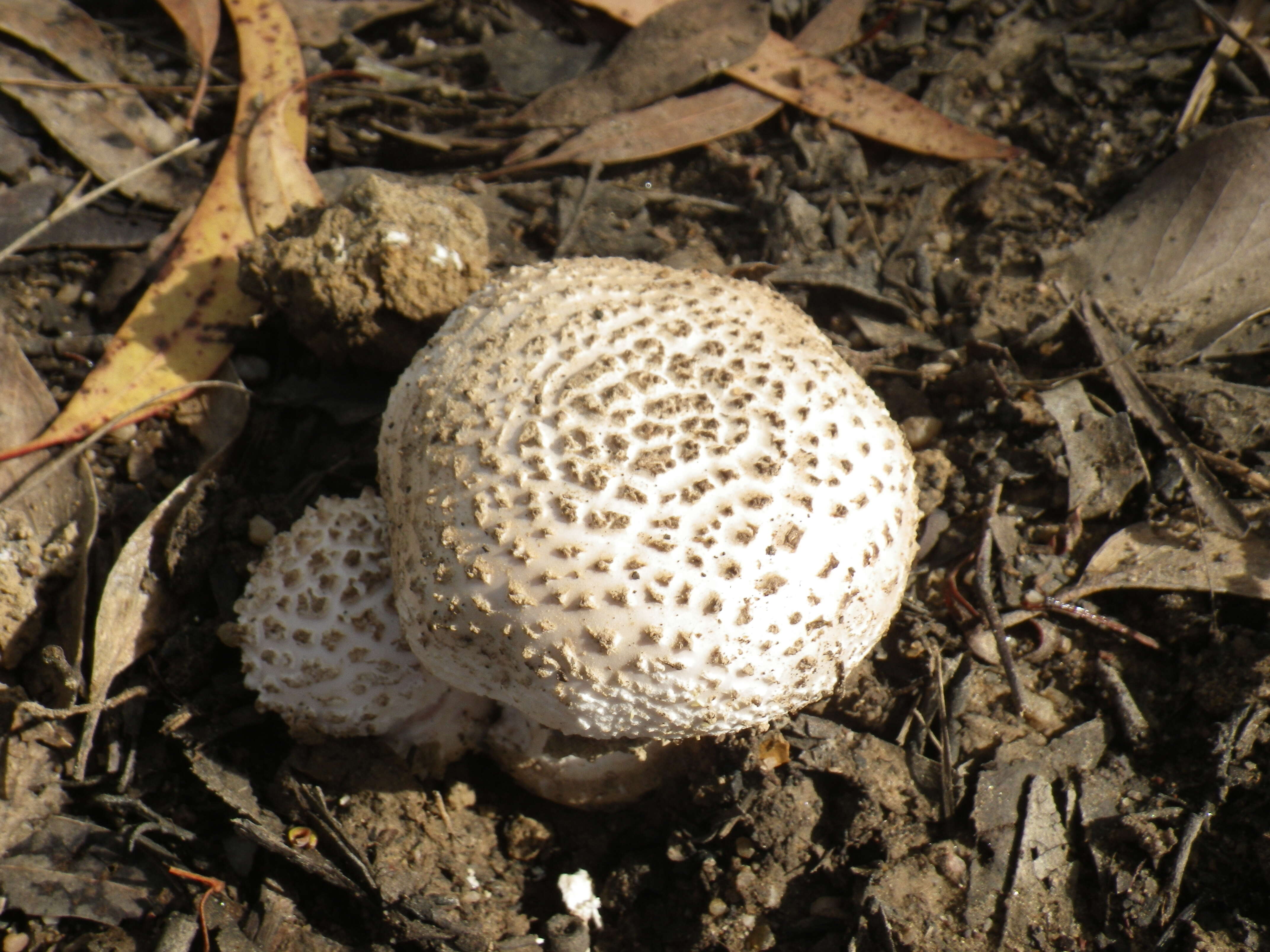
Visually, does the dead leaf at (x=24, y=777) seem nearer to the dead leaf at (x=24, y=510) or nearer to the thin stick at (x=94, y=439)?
the dead leaf at (x=24, y=510)

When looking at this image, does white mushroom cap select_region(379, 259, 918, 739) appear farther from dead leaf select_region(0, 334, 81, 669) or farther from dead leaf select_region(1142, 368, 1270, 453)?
dead leaf select_region(0, 334, 81, 669)

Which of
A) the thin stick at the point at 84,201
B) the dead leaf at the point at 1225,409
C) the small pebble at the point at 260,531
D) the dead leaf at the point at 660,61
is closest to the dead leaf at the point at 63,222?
the thin stick at the point at 84,201

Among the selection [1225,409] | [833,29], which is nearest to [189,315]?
[833,29]

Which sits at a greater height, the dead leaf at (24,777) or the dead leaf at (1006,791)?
the dead leaf at (1006,791)

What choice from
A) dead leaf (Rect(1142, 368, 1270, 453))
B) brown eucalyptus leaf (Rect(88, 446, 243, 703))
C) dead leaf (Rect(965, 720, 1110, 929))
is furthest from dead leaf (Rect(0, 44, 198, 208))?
dead leaf (Rect(1142, 368, 1270, 453))

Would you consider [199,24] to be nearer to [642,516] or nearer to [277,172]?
[277,172]

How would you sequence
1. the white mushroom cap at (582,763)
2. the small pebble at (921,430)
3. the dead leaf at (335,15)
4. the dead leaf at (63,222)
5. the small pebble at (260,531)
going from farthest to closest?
the dead leaf at (335,15)
the dead leaf at (63,222)
the small pebble at (921,430)
the small pebble at (260,531)
the white mushroom cap at (582,763)
